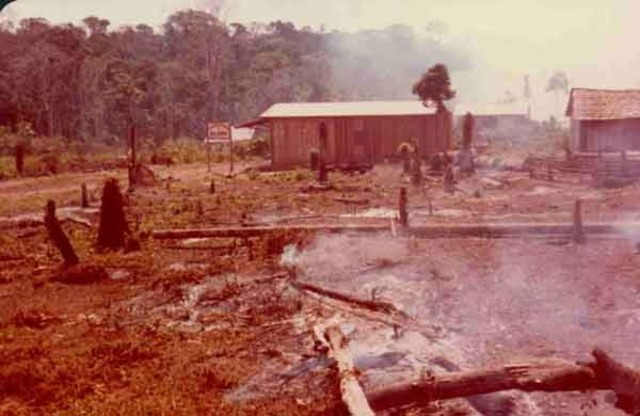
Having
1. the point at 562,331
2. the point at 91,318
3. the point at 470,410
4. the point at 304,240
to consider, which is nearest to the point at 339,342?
the point at 470,410

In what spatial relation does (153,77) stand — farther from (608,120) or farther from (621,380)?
(621,380)

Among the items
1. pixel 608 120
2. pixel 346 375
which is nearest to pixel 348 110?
pixel 608 120

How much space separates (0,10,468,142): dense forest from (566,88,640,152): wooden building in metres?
32.0

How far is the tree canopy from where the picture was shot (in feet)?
125

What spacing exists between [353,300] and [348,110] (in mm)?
29670

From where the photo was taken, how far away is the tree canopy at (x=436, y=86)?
38188 mm

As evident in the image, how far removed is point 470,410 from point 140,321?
528cm

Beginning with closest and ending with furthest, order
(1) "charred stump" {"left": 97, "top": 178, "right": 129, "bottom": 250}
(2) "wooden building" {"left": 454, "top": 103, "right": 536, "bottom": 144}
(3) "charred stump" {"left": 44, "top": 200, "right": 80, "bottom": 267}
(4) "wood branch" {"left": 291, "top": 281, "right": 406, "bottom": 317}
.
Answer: (4) "wood branch" {"left": 291, "top": 281, "right": 406, "bottom": 317} → (3) "charred stump" {"left": 44, "top": 200, "right": 80, "bottom": 267} → (1) "charred stump" {"left": 97, "top": 178, "right": 129, "bottom": 250} → (2) "wooden building" {"left": 454, "top": 103, "right": 536, "bottom": 144}

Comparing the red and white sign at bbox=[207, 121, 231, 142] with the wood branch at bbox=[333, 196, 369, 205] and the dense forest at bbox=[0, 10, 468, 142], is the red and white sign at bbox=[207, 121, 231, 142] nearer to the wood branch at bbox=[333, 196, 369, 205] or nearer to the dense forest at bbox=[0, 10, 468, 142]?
the wood branch at bbox=[333, 196, 369, 205]

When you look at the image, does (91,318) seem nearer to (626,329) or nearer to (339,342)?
(339,342)

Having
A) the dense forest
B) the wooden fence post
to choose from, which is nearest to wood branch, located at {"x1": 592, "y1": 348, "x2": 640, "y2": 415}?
the wooden fence post

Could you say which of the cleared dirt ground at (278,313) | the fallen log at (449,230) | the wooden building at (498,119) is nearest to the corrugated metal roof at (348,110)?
the cleared dirt ground at (278,313)

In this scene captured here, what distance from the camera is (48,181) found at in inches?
1257

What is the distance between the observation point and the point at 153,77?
67062 millimetres
